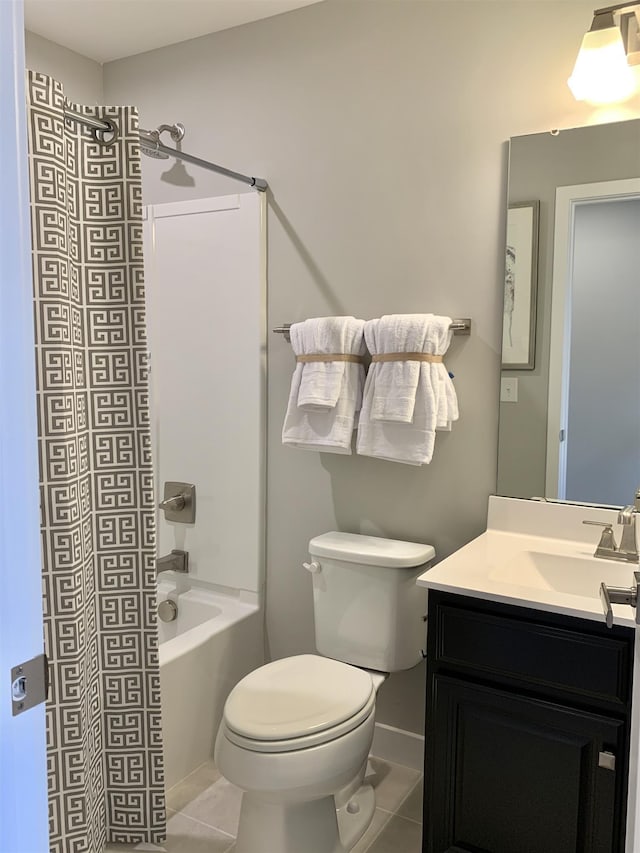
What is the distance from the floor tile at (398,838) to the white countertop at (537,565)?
0.83 metres

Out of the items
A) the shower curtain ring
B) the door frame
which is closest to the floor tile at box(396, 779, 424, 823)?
the door frame

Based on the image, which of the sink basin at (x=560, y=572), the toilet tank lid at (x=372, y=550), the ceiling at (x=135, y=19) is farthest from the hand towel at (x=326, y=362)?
the ceiling at (x=135, y=19)

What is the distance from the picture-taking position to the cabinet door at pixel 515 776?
1452 millimetres

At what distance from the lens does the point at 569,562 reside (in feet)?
5.93

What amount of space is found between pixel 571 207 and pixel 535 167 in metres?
0.16

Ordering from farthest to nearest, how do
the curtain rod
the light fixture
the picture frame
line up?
the picture frame < the light fixture < the curtain rod

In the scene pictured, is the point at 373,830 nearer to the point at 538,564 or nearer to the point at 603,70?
the point at 538,564

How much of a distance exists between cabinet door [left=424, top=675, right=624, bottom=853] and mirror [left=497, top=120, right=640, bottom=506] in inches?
25.8

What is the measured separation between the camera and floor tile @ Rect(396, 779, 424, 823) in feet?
6.76

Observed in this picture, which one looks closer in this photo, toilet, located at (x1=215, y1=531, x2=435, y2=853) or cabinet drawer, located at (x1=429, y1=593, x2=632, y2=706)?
cabinet drawer, located at (x1=429, y1=593, x2=632, y2=706)

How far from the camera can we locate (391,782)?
221cm

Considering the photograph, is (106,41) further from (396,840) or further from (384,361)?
(396,840)

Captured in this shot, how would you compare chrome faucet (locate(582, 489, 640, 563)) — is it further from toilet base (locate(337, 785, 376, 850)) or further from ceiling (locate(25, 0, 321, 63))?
ceiling (locate(25, 0, 321, 63))

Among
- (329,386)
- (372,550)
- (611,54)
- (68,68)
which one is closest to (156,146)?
(329,386)
